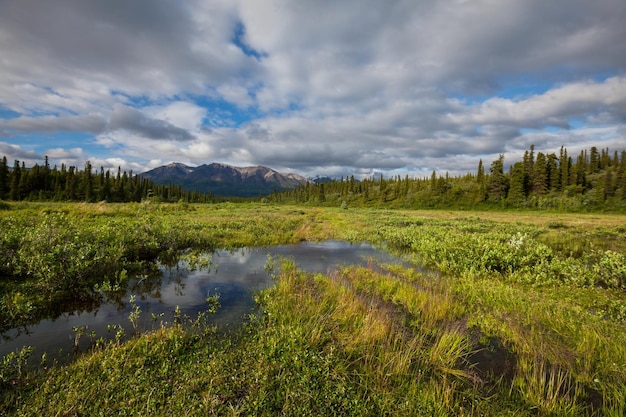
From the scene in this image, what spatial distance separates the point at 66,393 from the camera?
15.4 ft

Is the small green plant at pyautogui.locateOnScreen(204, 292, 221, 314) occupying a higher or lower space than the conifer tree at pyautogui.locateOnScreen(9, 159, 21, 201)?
lower

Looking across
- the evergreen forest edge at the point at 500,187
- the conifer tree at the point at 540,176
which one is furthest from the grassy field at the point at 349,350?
the conifer tree at the point at 540,176

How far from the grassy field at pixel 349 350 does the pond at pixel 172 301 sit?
2.44 ft

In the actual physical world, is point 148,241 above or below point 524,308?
above

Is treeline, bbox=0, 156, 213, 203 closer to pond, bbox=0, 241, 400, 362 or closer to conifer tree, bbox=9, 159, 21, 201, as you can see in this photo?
conifer tree, bbox=9, 159, 21, 201

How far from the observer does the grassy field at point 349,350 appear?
4.80 m

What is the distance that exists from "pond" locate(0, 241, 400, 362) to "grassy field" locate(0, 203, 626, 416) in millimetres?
744

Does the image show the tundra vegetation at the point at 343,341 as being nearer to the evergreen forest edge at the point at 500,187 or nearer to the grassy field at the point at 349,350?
the grassy field at the point at 349,350

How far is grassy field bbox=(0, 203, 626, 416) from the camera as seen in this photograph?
4.80 metres

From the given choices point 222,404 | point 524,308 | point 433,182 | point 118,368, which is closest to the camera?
point 222,404

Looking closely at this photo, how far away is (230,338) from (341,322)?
305 centimetres

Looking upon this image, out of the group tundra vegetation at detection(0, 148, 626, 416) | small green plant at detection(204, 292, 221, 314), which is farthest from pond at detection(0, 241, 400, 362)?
tundra vegetation at detection(0, 148, 626, 416)

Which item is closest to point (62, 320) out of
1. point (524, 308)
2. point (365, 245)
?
point (524, 308)

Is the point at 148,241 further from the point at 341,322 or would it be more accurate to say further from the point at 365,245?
the point at 365,245
